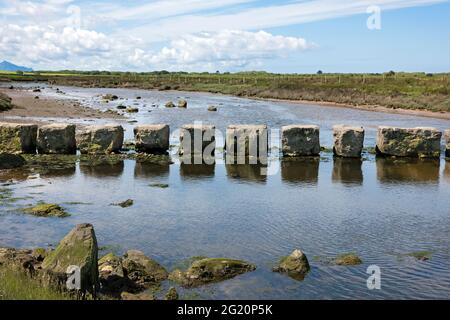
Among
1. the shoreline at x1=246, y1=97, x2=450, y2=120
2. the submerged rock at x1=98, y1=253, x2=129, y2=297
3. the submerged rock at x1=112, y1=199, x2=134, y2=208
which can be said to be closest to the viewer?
the submerged rock at x1=98, y1=253, x2=129, y2=297

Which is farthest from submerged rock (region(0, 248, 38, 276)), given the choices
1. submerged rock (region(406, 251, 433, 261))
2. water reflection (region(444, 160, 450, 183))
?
water reflection (region(444, 160, 450, 183))

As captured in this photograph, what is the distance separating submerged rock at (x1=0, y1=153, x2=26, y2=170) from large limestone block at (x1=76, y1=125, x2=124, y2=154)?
298 cm

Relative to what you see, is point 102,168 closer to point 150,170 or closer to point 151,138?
point 150,170

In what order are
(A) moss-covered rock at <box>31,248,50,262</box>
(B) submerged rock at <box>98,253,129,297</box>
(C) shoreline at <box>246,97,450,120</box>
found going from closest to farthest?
1. (B) submerged rock at <box>98,253,129,297</box>
2. (A) moss-covered rock at <box>31,248,50,262</box>
3. (C) shoreline at <box>246,97,450,120</box>

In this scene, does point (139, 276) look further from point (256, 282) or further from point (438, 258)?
point (438, 258)

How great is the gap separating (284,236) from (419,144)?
13.3m

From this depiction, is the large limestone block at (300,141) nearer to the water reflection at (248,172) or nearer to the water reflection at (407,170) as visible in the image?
the water reflection at (248,172)

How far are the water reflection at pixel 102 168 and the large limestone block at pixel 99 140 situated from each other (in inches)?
64.9

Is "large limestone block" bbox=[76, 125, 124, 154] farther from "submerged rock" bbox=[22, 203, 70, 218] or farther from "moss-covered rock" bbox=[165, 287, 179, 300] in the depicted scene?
"moss-covered rock" bbox=[165, 287, 179, 300]

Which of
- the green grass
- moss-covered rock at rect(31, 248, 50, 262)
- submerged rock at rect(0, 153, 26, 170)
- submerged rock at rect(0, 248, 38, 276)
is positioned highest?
submerged rock at rect(0, 153, 26, 170)

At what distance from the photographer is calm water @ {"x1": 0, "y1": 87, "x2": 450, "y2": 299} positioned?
10568mm

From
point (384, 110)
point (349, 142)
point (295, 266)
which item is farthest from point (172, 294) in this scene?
point (384, 110)

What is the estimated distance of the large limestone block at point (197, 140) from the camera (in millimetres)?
23297
